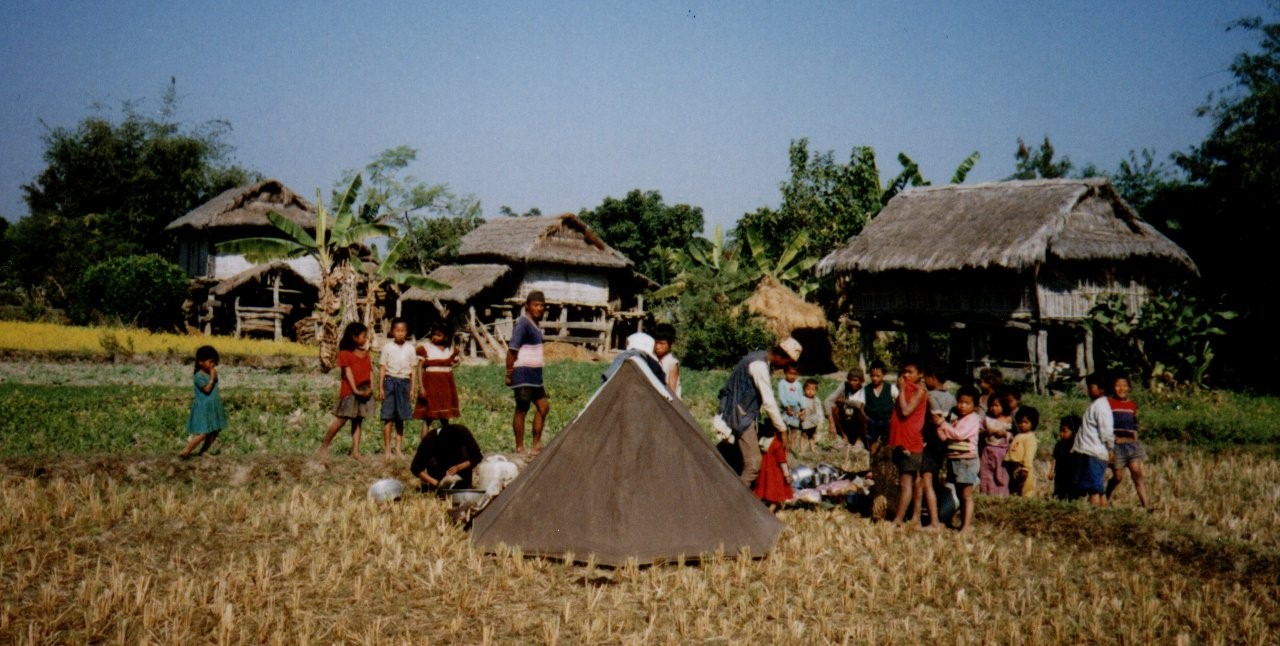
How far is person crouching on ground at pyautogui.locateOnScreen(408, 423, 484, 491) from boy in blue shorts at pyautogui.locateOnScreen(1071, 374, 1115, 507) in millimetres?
5548

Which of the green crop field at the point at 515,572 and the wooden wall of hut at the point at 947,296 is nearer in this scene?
the green crop field at the point at 515,572

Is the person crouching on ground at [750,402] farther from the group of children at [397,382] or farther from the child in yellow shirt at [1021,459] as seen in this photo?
the group of children at [397,382]

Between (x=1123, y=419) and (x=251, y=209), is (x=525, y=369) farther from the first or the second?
(x=251, y=209)

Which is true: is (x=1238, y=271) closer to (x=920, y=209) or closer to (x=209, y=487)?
(x=920, y=209)

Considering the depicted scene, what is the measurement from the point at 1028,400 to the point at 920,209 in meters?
7.32

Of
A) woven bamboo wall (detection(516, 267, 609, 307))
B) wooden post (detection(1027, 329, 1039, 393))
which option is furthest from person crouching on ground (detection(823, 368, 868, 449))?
woven bamboo wall (detection(516, 267, 609, 307))

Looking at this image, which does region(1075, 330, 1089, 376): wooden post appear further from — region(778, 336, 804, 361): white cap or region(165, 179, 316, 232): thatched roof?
region(165, 179, 316, 232): thatched roof

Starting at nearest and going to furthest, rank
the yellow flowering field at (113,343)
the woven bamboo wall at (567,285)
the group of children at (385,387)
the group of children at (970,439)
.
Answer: the group of children at (970,439)
the group of children at (385,387)
the yellow flowering field at (113,343)
the woven bamboo wall at (567,285)

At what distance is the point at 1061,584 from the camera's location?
623 cm

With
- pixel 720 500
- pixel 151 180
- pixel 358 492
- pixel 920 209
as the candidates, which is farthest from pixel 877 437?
pixel 151 180

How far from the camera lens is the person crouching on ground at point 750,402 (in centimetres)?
761

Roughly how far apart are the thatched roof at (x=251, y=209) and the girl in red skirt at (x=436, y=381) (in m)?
25.1

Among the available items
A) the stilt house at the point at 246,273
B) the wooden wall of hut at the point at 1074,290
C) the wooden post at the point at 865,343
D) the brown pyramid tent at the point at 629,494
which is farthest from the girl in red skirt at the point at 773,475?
the stilt house at the point at 246,273

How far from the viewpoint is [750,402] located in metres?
7.66
